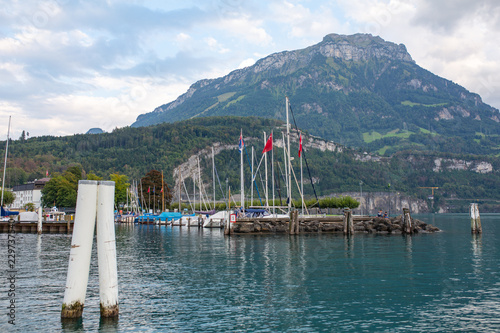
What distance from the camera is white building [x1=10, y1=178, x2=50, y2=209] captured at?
181m

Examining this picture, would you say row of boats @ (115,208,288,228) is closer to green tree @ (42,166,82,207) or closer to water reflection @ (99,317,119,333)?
green tree @ (42,166,82,207)

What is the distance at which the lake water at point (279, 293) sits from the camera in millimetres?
16609

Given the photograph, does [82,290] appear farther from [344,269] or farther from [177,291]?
[344,269]

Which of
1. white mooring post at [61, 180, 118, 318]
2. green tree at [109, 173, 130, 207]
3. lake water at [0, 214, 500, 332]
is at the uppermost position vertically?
green tree at [109, 173, 130, 207]

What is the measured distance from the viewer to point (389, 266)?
3033cm

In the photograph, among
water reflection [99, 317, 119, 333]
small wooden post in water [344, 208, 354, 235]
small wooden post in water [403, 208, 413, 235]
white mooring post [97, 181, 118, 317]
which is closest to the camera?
white mooring post [97, 181, 118, 317]

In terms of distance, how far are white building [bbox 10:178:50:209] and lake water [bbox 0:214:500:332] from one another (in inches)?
6228

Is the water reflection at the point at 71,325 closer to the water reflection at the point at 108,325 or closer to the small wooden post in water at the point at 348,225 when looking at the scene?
the water reflection at the point at 108,325

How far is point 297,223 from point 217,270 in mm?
31184

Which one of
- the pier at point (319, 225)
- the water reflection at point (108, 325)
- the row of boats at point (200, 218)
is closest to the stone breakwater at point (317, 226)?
the pier at point (319, 225)

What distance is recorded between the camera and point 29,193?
185 metres

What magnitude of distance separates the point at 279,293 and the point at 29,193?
7357 inches

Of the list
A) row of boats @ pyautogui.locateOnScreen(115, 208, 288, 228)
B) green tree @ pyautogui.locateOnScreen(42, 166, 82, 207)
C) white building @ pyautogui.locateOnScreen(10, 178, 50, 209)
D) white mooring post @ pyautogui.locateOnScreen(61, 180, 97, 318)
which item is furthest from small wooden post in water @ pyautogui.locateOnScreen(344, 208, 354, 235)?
white building @ pyautogui.locateOnScreen(10, 178, 50, 209)

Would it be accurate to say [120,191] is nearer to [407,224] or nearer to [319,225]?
[319,225]
